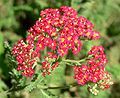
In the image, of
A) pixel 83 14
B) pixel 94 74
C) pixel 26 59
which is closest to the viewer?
pixel 26 59

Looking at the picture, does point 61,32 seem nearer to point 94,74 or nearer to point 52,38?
point 52,38

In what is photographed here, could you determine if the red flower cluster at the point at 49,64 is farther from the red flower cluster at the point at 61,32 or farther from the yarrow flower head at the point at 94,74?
the yarrow flower head at the point at 94,74

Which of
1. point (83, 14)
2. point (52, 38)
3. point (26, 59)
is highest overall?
point (83, 14)

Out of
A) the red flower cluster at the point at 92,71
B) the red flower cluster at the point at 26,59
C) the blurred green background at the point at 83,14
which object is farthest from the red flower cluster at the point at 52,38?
the blurred green background at the point at 83,14

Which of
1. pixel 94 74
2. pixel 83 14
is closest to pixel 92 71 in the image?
pixel 94 74

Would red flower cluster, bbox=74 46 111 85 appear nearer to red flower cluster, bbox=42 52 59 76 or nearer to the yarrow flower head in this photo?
the yarrow flower head

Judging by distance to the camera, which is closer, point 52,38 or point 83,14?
point 52,38
